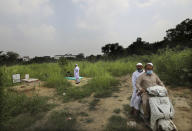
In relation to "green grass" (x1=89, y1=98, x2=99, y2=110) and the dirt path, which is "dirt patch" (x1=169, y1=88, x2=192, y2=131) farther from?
"green grass" (x1=89, y1=98, x2=99, y2=110)

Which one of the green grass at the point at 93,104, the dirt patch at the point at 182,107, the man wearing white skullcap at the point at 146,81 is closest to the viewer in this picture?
the man wearing white skullcap at the point at 146,81

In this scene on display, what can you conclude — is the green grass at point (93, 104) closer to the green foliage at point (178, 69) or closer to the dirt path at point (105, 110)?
the dirt path at point (105, 110)

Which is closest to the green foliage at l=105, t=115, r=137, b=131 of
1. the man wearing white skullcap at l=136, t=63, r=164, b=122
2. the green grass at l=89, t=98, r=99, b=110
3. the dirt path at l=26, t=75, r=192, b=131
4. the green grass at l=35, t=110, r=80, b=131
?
the dirt path at l=26, t=75, r=192, b=131

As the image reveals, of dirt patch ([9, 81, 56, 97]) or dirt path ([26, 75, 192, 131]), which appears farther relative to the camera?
dirt patch ([9, 81, 56, 97])

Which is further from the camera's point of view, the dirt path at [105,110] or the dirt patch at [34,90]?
the dirt patch at [34,90]

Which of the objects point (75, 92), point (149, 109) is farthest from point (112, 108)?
point (75, 92)

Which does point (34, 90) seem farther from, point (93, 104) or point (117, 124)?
point (117, 124)

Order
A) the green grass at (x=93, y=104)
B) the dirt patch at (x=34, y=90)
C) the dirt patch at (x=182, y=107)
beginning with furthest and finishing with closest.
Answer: the dirt patch at (x=34, y=90) → the green grass at (x=93, y=104) → the dirt patch at (x=182, y=107)

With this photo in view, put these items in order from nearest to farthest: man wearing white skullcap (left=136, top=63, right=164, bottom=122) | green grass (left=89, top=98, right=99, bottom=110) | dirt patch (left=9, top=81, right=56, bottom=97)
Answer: man wearing white skullcap (left=136, top=63, right=164, bottom=122) → green grass (left=89, top=98, right=99, bottom=110) → dirt patch (left=9, top=81, right=56, bottom=97)

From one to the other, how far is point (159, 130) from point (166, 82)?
4.42m

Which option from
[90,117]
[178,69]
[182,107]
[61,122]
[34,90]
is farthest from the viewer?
[34,90]

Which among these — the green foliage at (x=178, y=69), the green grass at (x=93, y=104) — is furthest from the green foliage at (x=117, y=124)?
the green foliage at (x=178, y=69)

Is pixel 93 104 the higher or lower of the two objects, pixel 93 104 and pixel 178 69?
the lower

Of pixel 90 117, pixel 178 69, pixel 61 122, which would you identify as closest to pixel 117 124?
pixel 90 117
